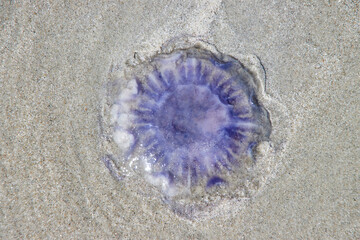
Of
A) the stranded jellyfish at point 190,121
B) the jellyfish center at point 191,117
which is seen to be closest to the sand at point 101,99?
the stranded jellyfish at point 190,121

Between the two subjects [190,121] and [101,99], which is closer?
[190,121]

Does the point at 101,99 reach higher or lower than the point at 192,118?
higher

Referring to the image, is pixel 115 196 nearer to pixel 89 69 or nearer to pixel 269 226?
pixel 89 69

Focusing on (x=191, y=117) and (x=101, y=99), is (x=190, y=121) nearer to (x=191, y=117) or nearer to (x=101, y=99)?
(x=191, y=117)

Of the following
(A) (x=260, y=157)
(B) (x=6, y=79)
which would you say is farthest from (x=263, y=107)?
(B) (x=6, y=79)

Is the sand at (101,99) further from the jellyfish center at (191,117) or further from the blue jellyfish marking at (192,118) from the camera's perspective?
the jellyfish center at (191,117)

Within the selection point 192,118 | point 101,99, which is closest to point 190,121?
point 192,118

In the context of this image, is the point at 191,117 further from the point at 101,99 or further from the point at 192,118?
the point at 101,99

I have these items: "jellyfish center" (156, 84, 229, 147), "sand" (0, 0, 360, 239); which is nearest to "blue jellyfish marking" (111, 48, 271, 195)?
"jellyfish center" (156, 84, 229, 147)
